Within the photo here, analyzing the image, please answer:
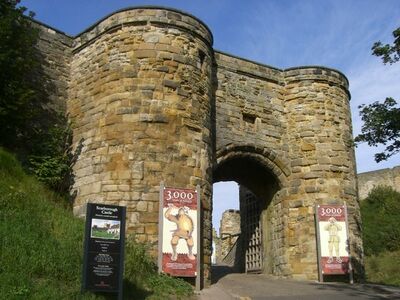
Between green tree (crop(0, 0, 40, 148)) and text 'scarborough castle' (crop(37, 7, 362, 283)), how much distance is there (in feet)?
3.65

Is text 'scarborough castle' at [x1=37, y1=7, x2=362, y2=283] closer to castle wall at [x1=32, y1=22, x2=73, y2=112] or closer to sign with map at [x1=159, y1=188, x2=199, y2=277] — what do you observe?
castle wall at [x1=32, y1=22, x2=73, y2=112]

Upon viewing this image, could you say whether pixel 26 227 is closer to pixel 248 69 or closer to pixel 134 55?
pixel 134 55

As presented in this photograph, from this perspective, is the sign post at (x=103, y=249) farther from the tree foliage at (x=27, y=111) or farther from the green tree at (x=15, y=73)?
the green tree at (x=15, y=73)

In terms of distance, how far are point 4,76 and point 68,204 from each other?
3234 mm

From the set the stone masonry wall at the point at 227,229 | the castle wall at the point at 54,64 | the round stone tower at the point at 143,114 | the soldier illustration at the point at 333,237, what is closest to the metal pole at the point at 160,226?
the round stone tower at the point at 143,114

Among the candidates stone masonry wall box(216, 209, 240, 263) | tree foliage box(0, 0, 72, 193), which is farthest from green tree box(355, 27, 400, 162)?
stone masonry wall box(216, 209, 240, 263)

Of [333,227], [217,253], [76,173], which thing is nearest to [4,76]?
[76,173]

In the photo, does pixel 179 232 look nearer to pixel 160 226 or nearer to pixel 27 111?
pixel 160 226

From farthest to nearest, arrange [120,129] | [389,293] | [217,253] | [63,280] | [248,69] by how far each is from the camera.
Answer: [217,253] → [248,69] → [120,129] → [389,293] → [63,280]

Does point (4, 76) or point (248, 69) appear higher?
A: point (248, 69)

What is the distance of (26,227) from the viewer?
8.91 m

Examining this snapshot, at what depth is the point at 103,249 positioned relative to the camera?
789 cm

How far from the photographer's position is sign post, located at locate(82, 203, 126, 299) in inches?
302

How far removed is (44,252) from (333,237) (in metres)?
8.19
